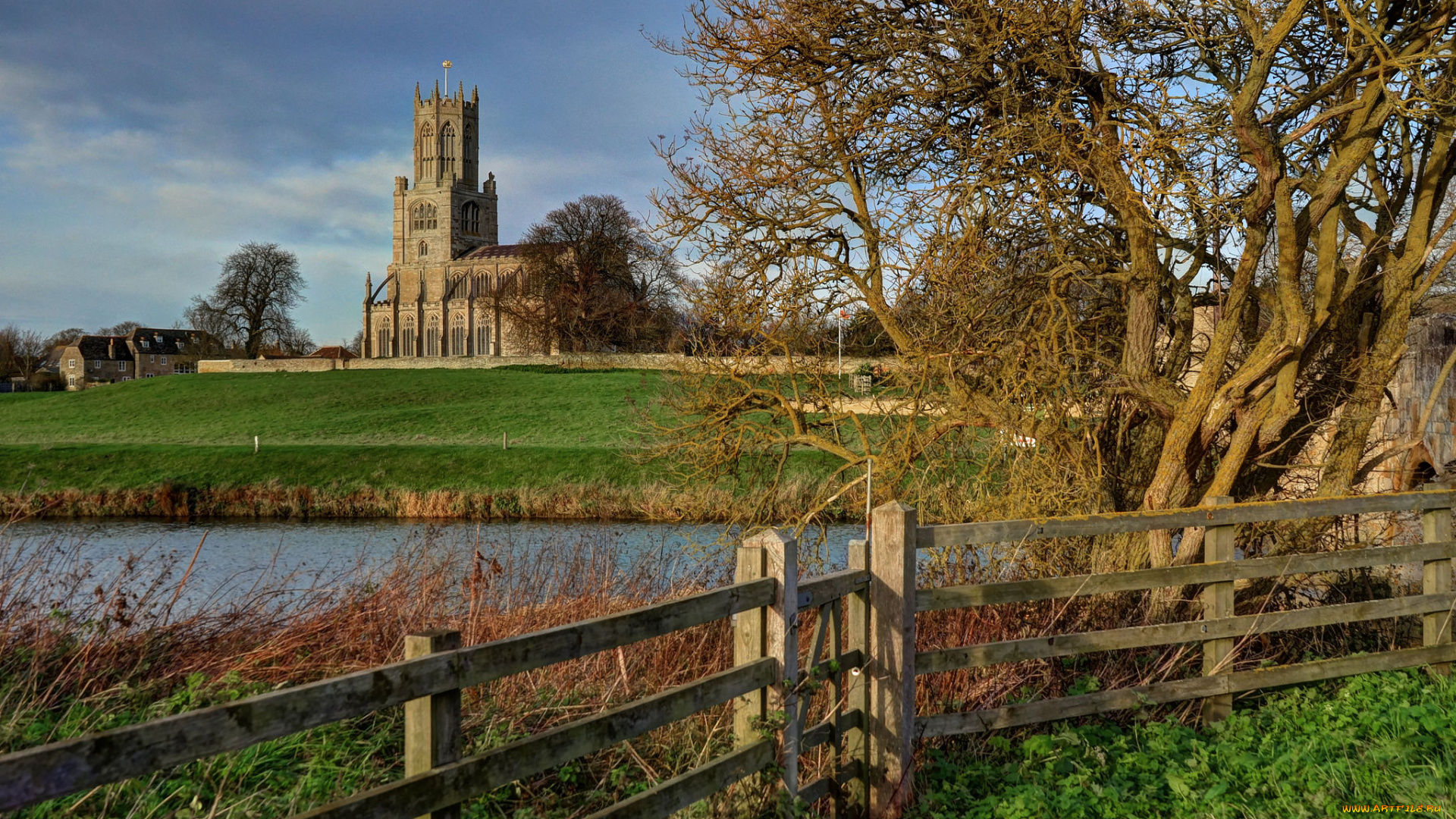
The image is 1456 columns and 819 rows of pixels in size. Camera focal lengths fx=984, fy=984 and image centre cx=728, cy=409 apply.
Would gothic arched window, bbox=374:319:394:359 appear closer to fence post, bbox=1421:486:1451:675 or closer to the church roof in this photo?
the church roof

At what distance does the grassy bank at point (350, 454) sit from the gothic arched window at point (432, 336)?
172 feet

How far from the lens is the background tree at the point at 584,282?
228 ft

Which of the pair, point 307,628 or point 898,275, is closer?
point 307,628

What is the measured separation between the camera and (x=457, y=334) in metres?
105

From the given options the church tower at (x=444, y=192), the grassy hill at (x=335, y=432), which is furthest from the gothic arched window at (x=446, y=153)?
the grassy hill at (x=335, y=432)

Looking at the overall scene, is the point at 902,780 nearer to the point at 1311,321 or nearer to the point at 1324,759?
the point at 1324,759

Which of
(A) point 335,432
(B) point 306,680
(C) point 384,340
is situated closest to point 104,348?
(C) point 384,340

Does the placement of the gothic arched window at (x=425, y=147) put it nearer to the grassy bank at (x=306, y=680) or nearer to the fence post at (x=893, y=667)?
the grassy bank at (x=306, y=680)

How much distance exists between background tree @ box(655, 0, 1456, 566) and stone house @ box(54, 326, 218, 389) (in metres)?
101

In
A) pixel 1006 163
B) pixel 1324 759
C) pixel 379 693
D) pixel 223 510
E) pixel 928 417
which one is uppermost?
pixel 1006 163

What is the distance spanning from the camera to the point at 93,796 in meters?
4.14

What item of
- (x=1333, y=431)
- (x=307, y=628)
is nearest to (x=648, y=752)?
(x=307, y=628)

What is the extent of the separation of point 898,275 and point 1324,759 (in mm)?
4540

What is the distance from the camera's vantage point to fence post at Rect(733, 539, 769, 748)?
13.7 ft
